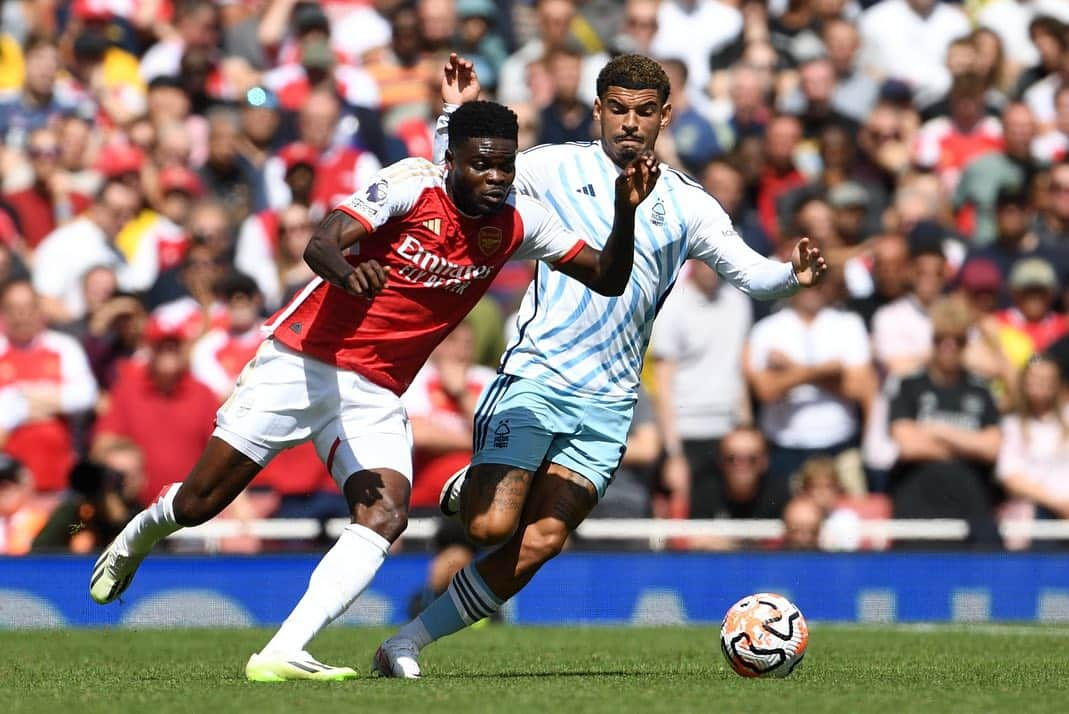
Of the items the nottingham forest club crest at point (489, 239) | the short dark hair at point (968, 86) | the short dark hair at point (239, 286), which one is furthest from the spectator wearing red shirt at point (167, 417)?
the short dark hair at point (968, 86)

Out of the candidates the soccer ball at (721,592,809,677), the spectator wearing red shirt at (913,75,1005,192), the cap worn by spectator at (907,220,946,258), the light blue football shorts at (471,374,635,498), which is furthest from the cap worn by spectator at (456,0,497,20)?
the soccer ball at (721,592,809,677)

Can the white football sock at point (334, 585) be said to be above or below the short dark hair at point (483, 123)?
below

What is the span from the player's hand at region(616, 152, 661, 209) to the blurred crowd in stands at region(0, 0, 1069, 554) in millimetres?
5910

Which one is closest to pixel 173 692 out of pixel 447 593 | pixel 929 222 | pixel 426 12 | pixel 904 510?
pixel 447 593

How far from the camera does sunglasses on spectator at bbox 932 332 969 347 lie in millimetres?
14641

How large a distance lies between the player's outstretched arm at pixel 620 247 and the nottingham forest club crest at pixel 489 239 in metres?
0.34

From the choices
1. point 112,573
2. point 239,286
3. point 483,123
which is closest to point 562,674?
point 112,573

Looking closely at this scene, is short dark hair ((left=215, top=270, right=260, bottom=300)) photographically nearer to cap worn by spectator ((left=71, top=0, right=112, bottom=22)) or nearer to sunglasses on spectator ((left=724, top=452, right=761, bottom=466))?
sunglasses on spectator ((left=724, top=452, right=761, bottom=466))

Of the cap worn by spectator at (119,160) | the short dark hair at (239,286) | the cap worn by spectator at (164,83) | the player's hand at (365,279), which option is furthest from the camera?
the cap worn by spectator at (164,83)

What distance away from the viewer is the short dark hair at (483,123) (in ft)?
27.6

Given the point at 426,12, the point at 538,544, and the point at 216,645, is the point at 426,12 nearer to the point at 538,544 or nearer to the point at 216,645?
the point at 216,645

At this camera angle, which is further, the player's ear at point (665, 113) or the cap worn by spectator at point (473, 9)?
the cap worn by spectator at point (473, 9)

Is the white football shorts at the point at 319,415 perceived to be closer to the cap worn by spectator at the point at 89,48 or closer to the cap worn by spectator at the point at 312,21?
the cap worn by spectator at the point at 312,21

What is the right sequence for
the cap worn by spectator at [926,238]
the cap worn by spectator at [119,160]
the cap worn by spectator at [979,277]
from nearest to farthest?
the cap worn by spectator at [926,238]
the cap worn by spectator at [979,277]
the cap worn by spectator at [119,160]
